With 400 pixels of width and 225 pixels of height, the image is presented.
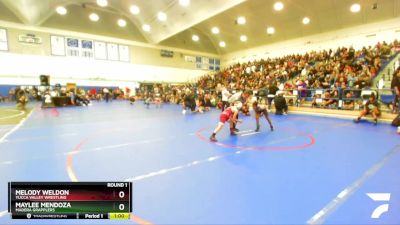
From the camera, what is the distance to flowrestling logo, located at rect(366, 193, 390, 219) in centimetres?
243

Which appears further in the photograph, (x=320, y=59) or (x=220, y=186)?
(x=320, y=59)

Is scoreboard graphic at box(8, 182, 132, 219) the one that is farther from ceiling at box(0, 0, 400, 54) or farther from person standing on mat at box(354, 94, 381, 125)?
ceiling at box(0, 0, 400, 54)

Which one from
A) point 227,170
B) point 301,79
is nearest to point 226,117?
point 227,170

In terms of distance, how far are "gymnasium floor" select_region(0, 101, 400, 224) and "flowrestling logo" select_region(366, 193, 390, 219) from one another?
37 millimetres

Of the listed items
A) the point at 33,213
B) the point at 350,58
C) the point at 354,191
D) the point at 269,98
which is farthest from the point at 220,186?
the point at 350,58

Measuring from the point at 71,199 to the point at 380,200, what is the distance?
3.54 metres

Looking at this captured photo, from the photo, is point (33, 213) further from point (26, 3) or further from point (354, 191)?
point (26, 3)

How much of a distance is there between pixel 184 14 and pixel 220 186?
55.8 ft

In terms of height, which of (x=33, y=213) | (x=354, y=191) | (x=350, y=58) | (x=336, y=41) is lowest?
(x=354, y=191)

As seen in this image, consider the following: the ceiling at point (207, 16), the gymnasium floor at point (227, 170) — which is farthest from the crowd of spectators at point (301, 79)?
the gymnasium floor at point (227, 170)

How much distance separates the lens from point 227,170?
12.3 feet

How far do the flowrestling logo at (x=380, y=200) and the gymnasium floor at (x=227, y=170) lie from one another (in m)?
0.04

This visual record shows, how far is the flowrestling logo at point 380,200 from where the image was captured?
95.7 inches

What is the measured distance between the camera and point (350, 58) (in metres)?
15.4
